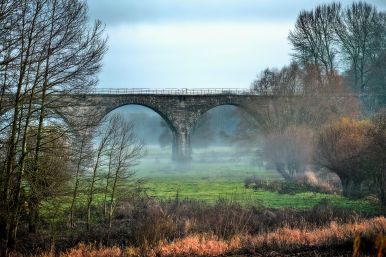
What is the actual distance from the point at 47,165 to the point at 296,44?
39.6 metres

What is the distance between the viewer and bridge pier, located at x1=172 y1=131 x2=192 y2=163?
4762cm

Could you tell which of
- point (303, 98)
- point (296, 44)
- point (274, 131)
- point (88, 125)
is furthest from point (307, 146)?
point (88, 125)

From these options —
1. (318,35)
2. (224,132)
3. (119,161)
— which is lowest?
(119,161)

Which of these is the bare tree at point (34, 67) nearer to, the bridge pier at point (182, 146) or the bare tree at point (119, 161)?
the bare tree at point (119, 161)

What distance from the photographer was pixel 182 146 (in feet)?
158

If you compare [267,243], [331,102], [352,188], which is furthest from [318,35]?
[267,243]

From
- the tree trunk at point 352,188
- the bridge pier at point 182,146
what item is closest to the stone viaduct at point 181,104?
the bridge pier at point 182,146

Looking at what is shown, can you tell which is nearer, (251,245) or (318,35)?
(251,245)

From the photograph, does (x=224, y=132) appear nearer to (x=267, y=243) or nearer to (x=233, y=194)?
(x=233, y=194)

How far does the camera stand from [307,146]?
111 ft

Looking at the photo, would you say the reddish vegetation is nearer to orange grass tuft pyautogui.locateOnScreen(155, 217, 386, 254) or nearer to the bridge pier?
orange grass tuft pyautogui.locateOnScreen(155, 217, 386, 254)

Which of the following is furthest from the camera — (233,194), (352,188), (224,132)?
(224,132)

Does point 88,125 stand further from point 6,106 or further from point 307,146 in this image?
point 307,146

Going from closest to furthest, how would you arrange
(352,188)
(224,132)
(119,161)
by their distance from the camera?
(119,161) → (352,188) → (224,132)
